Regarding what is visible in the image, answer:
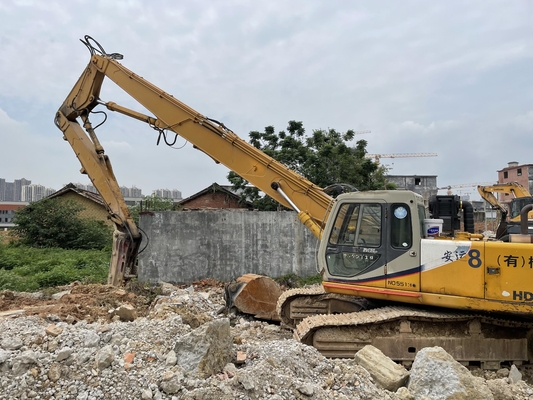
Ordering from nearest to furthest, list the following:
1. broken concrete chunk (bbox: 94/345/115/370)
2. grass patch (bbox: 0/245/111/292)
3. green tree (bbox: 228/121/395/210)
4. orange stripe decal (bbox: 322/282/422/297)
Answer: broken concrete chunk (bbox: 94/345/115/370) < orange stripe decal (bbox: 322/282/422/297) < grass patch (bbox: 0/245/111/292) < green tree (bbox: 228/121/395/210)

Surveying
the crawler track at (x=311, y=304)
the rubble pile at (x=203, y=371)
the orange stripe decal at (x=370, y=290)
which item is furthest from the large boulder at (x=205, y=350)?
the crawler track at (x=311, y=304)

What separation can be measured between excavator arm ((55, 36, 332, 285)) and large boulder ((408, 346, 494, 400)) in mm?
2683

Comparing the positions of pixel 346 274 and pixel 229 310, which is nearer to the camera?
pixel 346 274

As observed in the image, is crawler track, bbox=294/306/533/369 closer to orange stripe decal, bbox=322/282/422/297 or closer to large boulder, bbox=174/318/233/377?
orange stripe decal, bbox=322/282/422/297

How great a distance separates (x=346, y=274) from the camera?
5.48 metres

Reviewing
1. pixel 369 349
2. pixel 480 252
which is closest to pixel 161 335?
pixel 369 349

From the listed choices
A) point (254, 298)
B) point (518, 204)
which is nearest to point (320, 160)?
point (518, 204)

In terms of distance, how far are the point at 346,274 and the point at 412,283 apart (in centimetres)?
85

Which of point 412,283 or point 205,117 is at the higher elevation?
point 205,117

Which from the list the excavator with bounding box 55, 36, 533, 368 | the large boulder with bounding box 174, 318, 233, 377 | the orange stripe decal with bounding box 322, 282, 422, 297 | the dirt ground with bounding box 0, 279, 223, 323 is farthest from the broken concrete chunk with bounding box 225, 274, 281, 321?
the large boulder with bounding box 174, 318, 233, 377

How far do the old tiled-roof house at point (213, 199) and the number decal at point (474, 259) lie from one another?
1825cm

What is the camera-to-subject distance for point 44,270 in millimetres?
12469

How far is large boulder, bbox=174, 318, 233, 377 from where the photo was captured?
407 centimetres

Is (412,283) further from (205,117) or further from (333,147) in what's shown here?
(333,147)
